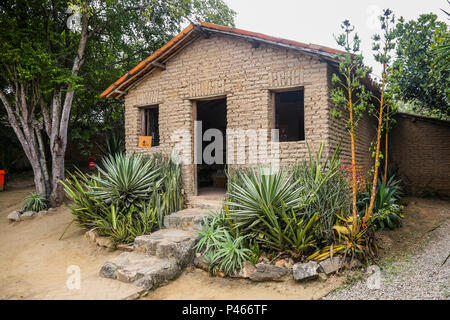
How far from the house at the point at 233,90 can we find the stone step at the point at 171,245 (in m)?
2.00

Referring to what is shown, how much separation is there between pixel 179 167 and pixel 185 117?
1.25 meters

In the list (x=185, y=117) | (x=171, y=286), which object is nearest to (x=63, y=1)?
(x=185, y=117)

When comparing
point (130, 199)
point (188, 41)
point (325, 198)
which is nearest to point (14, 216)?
point (130, 199)

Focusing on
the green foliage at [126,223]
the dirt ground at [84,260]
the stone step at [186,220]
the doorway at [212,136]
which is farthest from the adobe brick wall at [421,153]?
the green foliage at [126,223]

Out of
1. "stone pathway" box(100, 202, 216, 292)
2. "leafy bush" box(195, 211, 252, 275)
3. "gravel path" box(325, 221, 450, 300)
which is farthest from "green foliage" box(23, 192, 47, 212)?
"gravel path" box(325, 221, 450, 300)

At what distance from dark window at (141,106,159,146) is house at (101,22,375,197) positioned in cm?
3

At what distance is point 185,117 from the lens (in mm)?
7445

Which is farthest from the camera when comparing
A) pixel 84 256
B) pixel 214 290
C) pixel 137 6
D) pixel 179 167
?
pixel 137 6

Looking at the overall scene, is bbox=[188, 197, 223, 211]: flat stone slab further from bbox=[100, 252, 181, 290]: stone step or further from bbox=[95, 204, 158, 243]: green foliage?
bbox=[100, 252, 181, 290]: stone step

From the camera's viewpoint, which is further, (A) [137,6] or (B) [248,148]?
(A) [137,6]

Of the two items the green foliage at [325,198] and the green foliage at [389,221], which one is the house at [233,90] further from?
the green foliage at [389,221]

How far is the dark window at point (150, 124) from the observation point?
8461 mm
